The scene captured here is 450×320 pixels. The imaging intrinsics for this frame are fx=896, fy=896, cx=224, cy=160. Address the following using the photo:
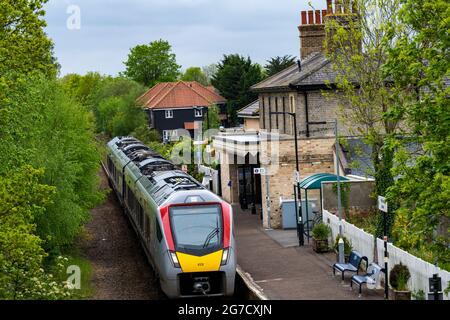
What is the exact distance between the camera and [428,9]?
16719 mm

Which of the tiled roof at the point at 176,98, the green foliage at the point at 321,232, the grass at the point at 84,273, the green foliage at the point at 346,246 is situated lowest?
the grass at the point at 84,273

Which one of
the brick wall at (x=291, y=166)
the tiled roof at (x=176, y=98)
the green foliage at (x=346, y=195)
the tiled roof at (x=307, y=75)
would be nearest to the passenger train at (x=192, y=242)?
the green foliage at (x=346, y=195)

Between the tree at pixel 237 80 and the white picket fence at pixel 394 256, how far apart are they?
197 ft

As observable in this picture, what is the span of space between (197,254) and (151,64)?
115 meters

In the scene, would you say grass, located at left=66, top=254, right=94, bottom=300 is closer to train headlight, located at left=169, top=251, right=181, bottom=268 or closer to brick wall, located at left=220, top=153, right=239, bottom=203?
train headlight, located at left=169, top=251, right=181, bottom=268

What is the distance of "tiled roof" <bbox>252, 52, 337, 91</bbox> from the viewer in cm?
3769

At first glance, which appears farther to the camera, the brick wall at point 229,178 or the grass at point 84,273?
the brick wall at point 229,178

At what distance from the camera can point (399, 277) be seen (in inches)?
821

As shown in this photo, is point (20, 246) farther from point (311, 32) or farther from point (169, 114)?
point (169, 114)

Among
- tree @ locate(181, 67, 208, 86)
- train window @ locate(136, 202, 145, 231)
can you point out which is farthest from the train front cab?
tree @ locate(181, 67, 208, 86)

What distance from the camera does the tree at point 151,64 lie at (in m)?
134

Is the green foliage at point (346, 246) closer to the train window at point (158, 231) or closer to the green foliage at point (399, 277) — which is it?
the green foliage at point (399, 277)
